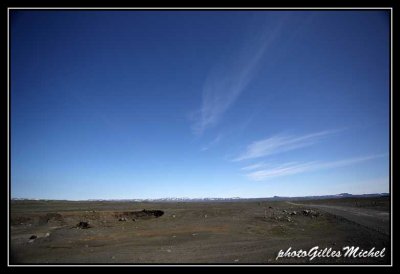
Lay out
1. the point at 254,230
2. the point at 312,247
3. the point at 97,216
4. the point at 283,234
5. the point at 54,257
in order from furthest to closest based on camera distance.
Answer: the point at 97,216 → the point at 254,230 → the point at 283,234 → the point at 312,247 → the point at 54,257

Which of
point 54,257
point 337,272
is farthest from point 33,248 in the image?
point 337,272

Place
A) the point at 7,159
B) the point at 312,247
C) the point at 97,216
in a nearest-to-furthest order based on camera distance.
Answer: the point at 7,159
the point at 312,247
the point at 97,216

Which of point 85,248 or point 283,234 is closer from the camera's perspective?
point 85,248

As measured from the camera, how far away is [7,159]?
8.80 metres

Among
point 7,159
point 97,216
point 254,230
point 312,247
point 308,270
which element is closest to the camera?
point 7,159

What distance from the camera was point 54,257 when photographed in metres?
12.6

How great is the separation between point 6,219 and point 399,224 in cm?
1597

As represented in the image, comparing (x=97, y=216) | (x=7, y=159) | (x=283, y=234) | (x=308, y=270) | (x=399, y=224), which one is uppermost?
(x=7, y=159)

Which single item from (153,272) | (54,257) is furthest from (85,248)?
(153,272)

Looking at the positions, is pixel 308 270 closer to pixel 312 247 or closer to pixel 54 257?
pixel 312 247

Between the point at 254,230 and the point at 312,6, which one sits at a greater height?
the point at 312,6

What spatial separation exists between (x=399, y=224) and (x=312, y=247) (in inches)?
205

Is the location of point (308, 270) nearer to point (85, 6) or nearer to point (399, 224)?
point (399, 224)

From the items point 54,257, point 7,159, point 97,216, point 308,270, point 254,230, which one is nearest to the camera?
point 7,159
